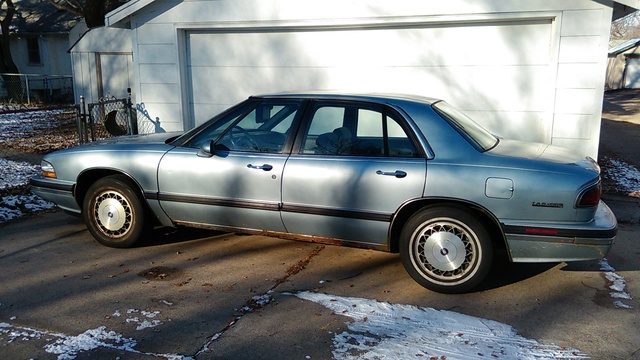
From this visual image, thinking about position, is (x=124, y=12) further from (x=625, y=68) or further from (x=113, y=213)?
(x=625, y=68)

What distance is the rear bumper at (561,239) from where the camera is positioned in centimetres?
437

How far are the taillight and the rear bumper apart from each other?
0.15m

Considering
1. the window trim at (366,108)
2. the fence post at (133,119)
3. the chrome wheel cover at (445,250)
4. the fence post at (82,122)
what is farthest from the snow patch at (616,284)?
the fence post at (133,119)

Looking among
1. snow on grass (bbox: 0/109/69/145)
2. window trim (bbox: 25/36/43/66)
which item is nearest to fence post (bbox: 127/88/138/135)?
snow on grass (bbox: 0/109/69/145)

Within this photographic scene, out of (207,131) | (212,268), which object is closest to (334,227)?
(212,268)

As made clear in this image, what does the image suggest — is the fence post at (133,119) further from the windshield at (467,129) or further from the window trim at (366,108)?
the windshield at (467,129)

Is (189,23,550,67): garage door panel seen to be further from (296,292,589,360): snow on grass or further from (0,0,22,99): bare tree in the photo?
(0,0,22,99): bare tree


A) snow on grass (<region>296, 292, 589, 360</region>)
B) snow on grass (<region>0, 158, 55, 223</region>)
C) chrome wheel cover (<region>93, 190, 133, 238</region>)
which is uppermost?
chrome wheel cover (<region>93, 190, 133, 238</region>)

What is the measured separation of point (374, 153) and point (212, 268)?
180 cm

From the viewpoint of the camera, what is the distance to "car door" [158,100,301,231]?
5109mm

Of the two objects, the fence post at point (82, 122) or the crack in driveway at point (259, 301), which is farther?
the fence post at point (82, 122)

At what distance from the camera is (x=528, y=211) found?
4.42 metres

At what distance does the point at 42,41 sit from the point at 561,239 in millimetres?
26968

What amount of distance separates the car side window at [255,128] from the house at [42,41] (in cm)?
2298
